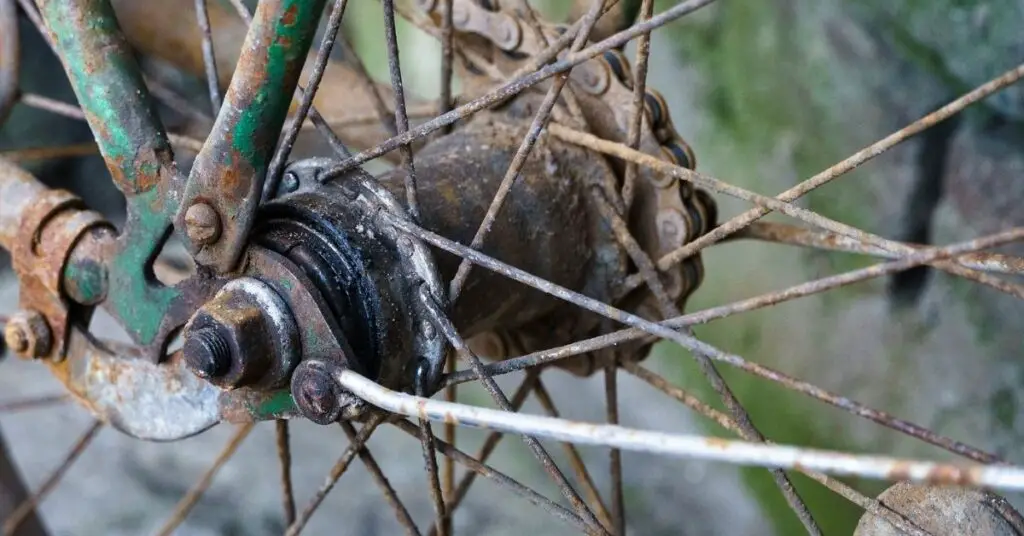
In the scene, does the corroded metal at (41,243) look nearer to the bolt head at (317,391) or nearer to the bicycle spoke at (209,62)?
the bicycle spoke at (209,62)

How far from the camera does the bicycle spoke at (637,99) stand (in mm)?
914

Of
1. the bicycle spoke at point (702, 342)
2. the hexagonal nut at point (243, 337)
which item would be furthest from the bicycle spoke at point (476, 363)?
the hexagonal nut at point (243, 337)

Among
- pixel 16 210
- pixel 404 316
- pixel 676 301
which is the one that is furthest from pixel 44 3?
pixel 676 301

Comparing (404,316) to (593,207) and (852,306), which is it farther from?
(852,306)

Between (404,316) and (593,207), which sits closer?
(404,316)

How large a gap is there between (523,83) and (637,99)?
0.25 m

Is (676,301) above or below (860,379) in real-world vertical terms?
below

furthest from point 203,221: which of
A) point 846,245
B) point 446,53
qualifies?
point 846,245

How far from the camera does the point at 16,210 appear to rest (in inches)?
38.2

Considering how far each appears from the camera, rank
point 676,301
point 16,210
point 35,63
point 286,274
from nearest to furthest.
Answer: point 286,274 < point 16,210 < point 676,301 < point 35,63

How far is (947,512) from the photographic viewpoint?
2.40 ft

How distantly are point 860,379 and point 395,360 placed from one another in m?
1.30

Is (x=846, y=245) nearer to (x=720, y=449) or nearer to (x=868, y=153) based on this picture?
(x=868, y=153)

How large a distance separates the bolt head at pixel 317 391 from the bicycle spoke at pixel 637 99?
1.30 ft
